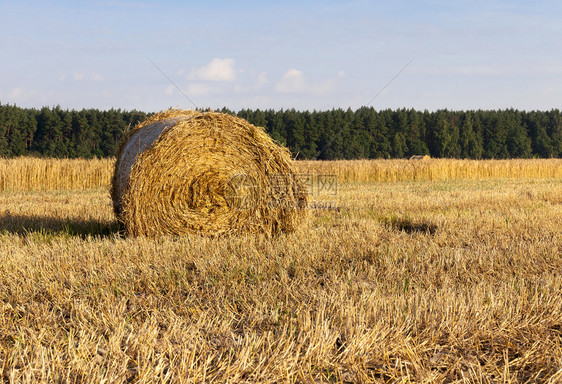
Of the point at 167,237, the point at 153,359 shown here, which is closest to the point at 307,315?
the point at 153,359

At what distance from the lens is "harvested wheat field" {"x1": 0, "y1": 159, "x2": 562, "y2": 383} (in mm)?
2791

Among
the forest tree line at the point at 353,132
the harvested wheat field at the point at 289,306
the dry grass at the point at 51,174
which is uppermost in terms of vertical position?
the forest tree line at the point at 353,132

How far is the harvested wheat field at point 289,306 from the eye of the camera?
9.16ft

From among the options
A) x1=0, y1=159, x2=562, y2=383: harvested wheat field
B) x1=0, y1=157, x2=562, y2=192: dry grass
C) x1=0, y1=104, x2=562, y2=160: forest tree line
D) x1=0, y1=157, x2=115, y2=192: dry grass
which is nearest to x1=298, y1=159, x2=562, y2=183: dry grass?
x1=0, y1=157, x2=562, y2=192: dry grass

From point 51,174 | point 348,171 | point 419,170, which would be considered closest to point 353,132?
point 419,170

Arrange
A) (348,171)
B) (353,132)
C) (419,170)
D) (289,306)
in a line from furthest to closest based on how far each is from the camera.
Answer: (353,132) < (419,170) < (348,171) < (289,306)

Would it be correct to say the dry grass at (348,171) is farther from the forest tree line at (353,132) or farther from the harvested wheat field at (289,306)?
the forest tree line at (353,132)

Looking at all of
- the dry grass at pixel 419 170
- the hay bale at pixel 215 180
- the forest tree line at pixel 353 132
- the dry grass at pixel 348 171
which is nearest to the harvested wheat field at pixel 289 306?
the hay bale at pixel 215 180

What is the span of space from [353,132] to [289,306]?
62423 millimetres

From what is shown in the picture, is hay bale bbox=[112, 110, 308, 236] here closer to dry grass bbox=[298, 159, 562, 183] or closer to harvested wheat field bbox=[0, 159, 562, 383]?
harvested wheat field bbox=[0, 159, 562, 383]

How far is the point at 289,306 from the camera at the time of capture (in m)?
3.80

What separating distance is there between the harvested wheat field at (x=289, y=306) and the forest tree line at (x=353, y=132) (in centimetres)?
4848

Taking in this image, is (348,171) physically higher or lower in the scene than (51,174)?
higher

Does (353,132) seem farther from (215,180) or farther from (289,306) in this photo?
(289,306)
